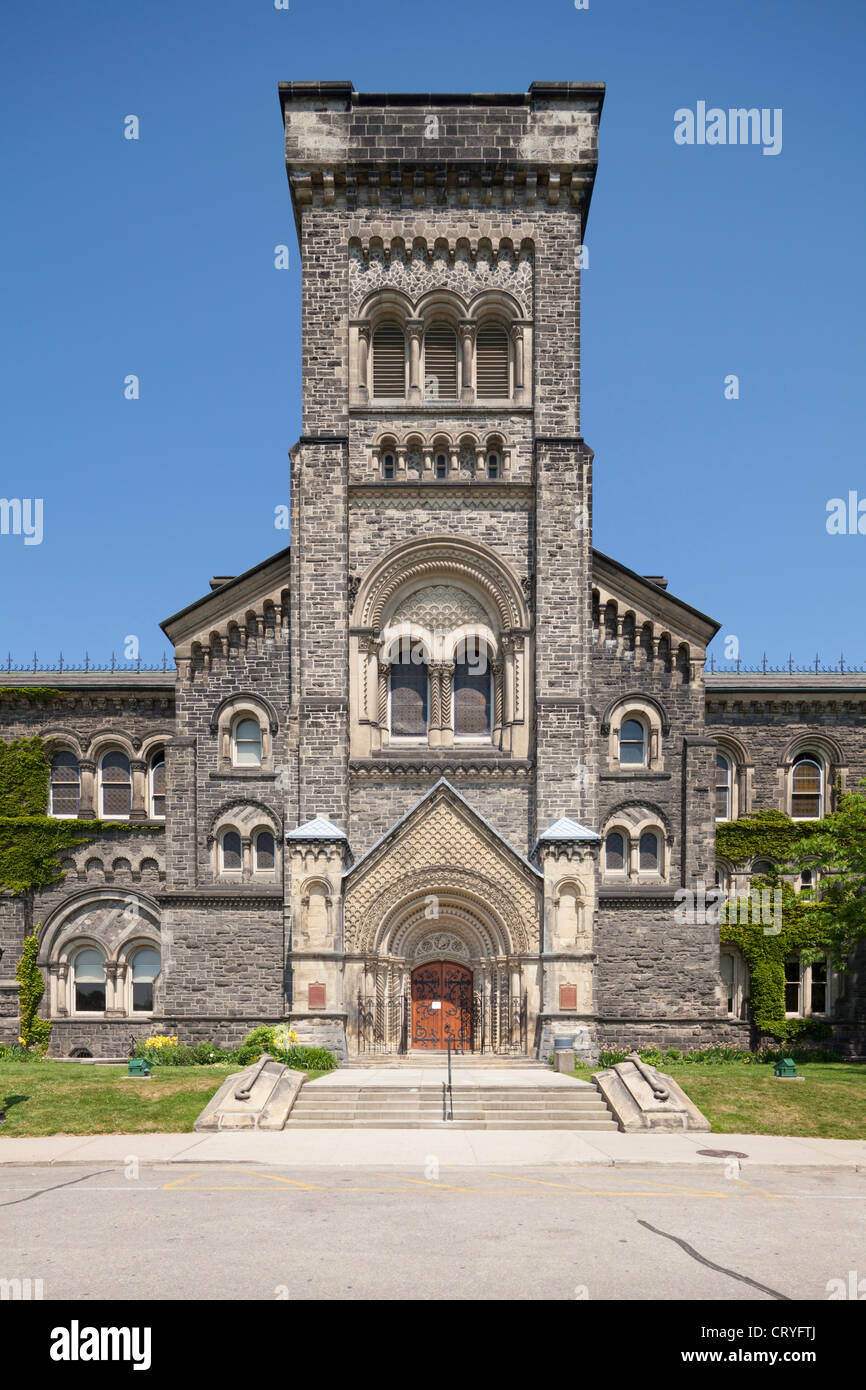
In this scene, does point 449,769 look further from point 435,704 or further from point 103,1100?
point 103,1100

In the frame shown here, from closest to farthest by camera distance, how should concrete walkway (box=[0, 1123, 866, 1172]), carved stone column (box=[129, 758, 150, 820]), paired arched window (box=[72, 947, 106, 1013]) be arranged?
concrete walkway (box=[0, 1123, 866, 1172]) → paired arched window (box=[72, 947, 106, 1013]) → carved stone column (box=[129, 758, 150, 820])

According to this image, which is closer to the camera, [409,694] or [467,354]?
[409,694]

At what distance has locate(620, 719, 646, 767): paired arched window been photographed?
109 feet

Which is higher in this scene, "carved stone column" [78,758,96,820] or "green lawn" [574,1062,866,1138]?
"carved stone column" [78,758,96,820]

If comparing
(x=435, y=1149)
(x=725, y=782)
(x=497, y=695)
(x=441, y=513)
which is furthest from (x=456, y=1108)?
(x=725, y=782)

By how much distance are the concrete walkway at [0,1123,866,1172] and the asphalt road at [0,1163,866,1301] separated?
459 millimetres

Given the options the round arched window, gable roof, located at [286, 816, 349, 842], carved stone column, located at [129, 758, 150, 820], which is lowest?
gable roof, located at [286, 816, 349, 842]

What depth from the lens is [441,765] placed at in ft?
103

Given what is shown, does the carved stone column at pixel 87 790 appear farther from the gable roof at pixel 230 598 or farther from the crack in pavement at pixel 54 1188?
the crack in pavement at pixel 54 1188

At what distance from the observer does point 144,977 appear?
118 ft

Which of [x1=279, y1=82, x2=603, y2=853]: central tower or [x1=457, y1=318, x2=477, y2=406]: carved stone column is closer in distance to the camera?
[x1=279, y1=82, x2=603, y2=853]: central tower

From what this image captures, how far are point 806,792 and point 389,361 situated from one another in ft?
61.1

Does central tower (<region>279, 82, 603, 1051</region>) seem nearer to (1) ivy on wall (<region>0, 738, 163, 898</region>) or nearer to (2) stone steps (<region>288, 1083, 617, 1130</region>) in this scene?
(2) stone steps (<region>288, 1083, 617, 1130</region>)

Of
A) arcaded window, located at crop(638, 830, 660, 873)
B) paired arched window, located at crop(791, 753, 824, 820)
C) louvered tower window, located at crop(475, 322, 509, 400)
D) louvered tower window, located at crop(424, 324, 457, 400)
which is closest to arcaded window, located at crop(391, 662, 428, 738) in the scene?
arcaded window, located at crop(638, 830, 660, 873)
